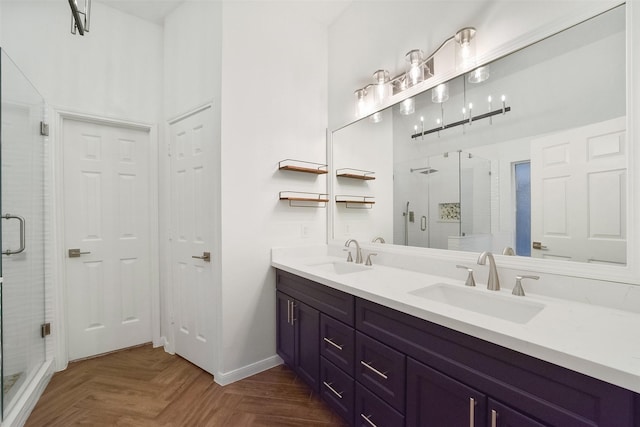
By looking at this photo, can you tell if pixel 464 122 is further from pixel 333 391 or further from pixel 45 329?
pixel 45 329

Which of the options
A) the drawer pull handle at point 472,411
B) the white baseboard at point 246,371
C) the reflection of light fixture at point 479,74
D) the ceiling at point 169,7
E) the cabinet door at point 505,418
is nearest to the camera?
the cabinet door at point 505,418

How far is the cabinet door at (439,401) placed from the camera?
0.94 meters

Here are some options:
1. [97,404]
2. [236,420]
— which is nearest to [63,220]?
[97,404]

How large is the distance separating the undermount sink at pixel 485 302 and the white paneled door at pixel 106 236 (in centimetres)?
257

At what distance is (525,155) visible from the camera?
1311 millimetres

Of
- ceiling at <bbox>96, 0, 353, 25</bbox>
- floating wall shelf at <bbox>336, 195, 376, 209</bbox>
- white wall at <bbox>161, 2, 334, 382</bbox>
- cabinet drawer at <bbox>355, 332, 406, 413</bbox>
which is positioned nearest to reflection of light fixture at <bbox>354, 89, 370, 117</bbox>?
white wall at <bbox>161, 2, 334, 382</bbox>

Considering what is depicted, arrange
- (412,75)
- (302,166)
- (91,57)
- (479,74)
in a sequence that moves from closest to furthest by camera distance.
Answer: (479,74)
(412,75)
(91,57)
(302,166)

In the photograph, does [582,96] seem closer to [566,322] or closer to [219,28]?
[566,322]

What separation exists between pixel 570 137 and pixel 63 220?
11.2 feet

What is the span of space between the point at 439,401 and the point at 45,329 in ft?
9.21

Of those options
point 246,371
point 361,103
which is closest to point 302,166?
point 361,103

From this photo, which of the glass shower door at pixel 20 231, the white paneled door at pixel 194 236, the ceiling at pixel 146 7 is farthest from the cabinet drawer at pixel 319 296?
the ceiling at pixel 146 7

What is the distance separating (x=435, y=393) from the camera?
1.06 meters

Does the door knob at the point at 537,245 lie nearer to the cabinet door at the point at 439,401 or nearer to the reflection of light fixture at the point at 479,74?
the cabinet door at the point at 439,401
